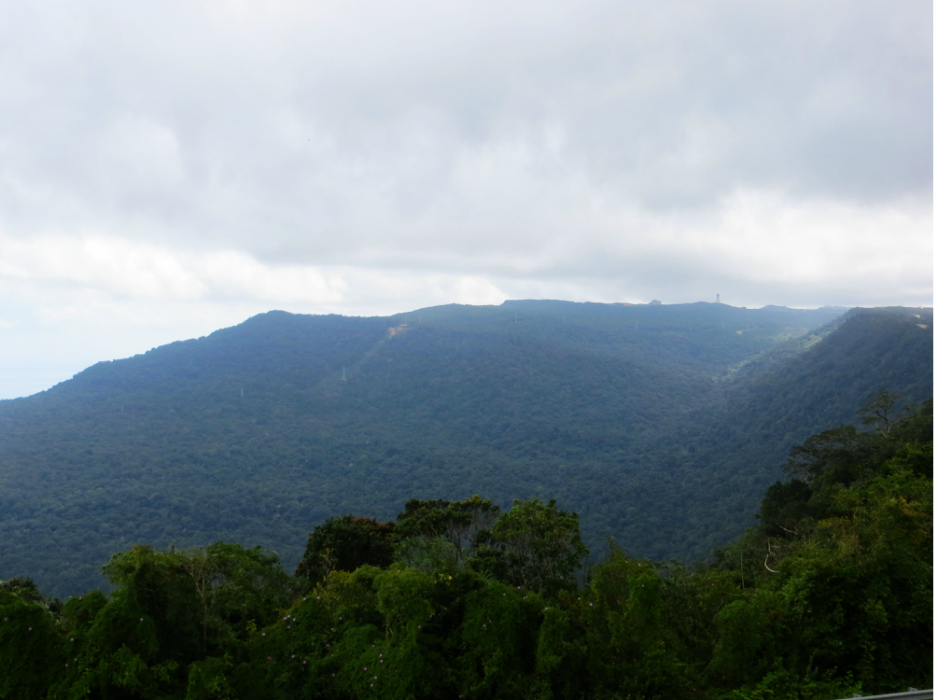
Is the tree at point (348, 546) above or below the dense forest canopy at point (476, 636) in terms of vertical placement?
below

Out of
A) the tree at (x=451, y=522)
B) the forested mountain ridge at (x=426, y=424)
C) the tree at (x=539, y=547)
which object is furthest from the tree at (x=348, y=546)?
the forested mountain ridge at (x=426, y=424)

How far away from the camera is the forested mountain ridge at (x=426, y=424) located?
4181cm

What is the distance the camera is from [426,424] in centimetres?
7575

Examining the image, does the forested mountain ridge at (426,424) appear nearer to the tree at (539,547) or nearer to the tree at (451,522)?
the tree at (451,522)

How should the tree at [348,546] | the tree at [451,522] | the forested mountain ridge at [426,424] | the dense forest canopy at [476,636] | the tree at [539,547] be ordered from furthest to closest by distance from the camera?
the forested mountain ridge at [426,424] → the tree at [451,522] → the tree at [348,546] → the tree at [539,547] → the dense forest canopy at [476,636]

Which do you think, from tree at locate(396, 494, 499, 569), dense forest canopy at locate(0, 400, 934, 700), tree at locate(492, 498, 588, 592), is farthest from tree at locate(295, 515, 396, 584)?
dense forest canopy at locate(0, 400, 934, 700)

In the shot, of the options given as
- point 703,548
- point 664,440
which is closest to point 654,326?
point 664,440

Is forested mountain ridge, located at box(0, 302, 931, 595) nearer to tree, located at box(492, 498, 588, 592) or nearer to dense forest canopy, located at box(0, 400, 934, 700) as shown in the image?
tree, located at box(492, 498, 588, 592)

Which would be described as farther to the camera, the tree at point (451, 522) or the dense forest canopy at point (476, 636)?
the tree at point (451, 522)

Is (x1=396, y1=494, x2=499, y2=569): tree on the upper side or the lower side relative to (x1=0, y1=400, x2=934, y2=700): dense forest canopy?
lower

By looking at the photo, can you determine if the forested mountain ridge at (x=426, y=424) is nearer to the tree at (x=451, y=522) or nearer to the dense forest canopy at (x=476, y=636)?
the tree at (x=451, y=522)

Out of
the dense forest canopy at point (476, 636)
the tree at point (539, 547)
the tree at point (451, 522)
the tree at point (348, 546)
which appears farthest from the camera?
the tree at point (451, 522)

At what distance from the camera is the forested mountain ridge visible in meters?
41.8

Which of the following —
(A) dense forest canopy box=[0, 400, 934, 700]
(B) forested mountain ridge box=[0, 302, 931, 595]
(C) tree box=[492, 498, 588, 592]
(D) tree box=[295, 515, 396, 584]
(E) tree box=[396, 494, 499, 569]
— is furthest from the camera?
(B) forested mountain ridge box=[0, 302, 931, 595]
